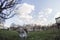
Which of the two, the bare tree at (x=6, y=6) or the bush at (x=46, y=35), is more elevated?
the bare tree at (x=6, y=6)

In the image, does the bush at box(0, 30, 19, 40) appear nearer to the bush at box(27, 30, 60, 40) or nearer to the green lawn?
the green lawn

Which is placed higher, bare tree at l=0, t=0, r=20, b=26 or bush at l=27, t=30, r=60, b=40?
bare tree at l=0, t=0, r=20, b=26

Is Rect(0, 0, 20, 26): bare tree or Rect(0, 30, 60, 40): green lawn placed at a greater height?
Rect(0, 0, 20, 26): bare tree

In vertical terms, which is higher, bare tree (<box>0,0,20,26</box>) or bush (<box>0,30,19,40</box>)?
bare tree (<box>0,0,20,26</box>)

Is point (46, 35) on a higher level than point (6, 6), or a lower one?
lower

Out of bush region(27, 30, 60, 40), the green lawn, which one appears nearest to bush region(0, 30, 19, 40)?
the green lawn

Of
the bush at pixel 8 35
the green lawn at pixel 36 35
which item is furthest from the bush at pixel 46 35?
the bush at pixel 8 35

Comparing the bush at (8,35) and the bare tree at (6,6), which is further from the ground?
the bare tree at (6,6)

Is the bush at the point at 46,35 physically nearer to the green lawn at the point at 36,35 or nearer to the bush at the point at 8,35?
the green lawn at the point at 36,35

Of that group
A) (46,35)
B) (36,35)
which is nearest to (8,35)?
(36,35)

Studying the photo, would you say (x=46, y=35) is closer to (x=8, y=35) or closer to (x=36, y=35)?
(x=36, y=35)

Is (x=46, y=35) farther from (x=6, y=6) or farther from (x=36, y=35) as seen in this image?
(x=6, y=6)

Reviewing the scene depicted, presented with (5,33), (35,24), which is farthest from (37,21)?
(5,33)

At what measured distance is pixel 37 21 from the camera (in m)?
3.53
